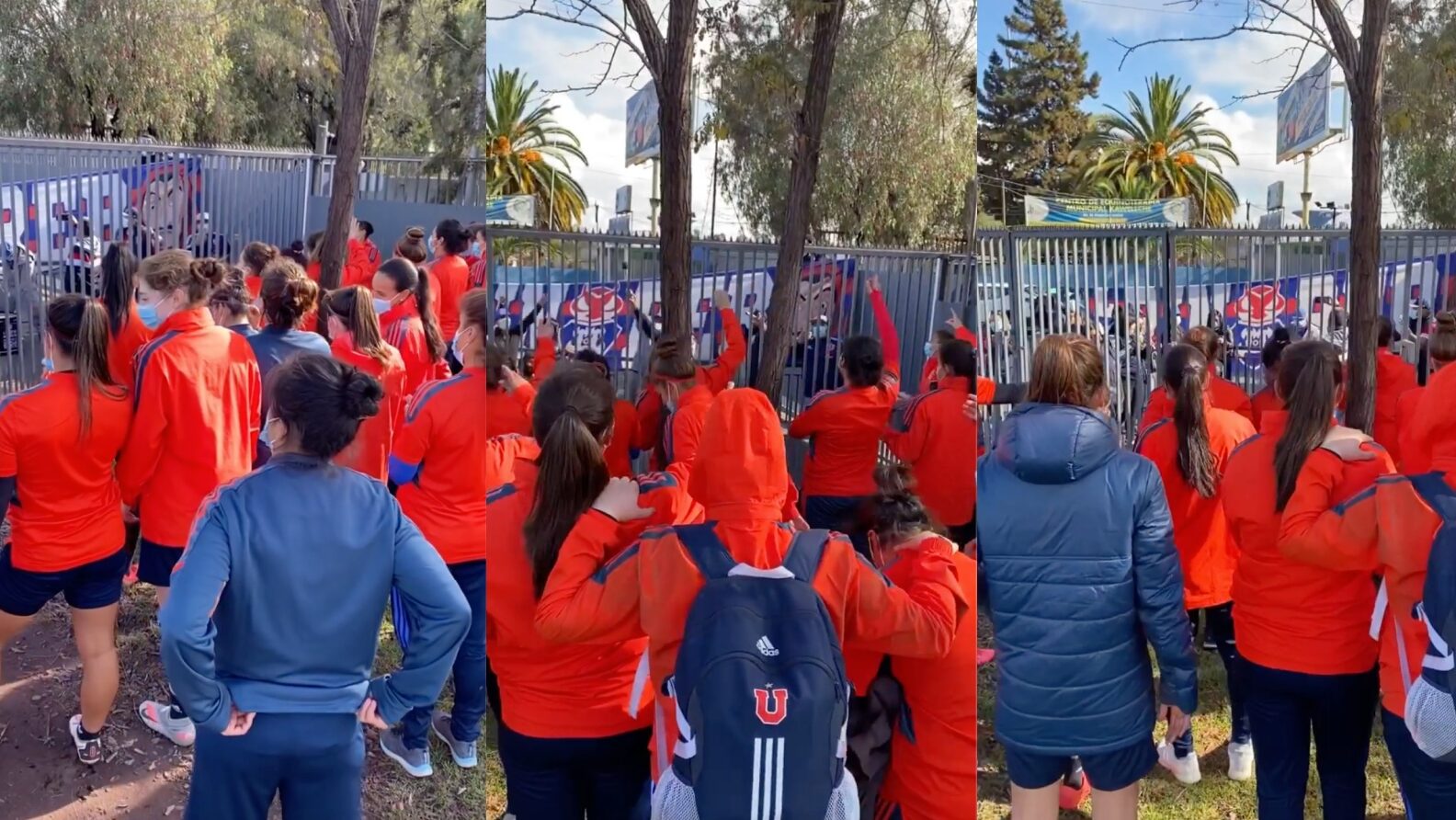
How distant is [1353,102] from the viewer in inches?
89.2

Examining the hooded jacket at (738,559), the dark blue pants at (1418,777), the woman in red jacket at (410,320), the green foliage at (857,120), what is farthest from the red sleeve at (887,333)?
the woman in red jacket at (410,320)

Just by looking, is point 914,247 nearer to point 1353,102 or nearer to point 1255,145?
point 1255,145

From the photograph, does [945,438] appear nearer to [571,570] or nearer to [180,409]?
[571,570]

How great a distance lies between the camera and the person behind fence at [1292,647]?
251cm

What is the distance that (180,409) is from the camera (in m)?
3.37

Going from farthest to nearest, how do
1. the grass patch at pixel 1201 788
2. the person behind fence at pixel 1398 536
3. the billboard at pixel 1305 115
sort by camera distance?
the grass patch at pixel 1201 788, the billboard at pixel 1305 115, the person behind fence at pixel 1398 536

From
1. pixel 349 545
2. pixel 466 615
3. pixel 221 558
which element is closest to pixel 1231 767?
pixel 466 615

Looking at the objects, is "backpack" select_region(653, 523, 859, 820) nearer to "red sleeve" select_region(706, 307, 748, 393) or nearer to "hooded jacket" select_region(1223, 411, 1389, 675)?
"red sleeve" select_region(706, 307, 748, 393)

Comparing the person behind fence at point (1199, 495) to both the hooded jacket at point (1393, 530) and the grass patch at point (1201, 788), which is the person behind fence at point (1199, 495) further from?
the hooded jacket at point (1393, 530)

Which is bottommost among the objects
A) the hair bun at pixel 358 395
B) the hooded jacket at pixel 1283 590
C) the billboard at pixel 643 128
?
the hooded jacket at pixel 1283 590

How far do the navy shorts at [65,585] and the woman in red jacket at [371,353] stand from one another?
1004mm

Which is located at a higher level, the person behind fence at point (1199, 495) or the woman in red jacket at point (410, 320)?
the woman in red jacket at point (410, 320)

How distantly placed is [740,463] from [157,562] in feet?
8.21

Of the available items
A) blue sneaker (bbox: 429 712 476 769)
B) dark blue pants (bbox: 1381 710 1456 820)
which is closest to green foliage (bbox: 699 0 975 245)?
dark blue pants (bbox: 1381 710 1456 820)
